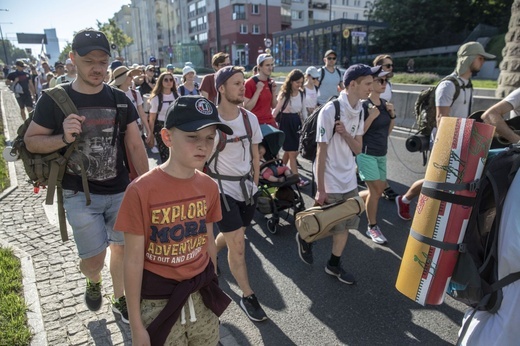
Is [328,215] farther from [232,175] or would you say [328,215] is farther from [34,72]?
[34,72]

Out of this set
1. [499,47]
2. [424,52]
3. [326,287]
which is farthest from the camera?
[424,52]

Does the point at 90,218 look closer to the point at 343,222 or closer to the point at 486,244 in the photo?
the point at 343,222

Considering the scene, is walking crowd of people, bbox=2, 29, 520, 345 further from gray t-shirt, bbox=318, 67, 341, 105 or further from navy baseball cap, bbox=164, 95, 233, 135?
gray t-shirt, bbox=318, 67, 341, 105

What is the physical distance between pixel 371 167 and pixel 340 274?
1451 mm

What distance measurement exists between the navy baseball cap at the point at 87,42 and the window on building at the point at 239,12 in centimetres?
5887

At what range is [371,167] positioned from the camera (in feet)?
15.0

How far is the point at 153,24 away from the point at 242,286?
95438 mm

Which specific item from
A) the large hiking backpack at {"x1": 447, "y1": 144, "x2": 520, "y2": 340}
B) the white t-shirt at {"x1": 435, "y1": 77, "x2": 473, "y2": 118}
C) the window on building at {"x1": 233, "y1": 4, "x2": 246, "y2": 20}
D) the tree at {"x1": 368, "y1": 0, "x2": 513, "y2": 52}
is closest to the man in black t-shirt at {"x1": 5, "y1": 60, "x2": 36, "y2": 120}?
the white t-shirt at {"x1": 435, "y1": 77, "x2": 473, "y2": 118}

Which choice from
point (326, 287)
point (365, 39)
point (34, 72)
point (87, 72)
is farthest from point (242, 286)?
point (365, 39)

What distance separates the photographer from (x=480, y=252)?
1932 millimetres

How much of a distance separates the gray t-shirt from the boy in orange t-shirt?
638 cm

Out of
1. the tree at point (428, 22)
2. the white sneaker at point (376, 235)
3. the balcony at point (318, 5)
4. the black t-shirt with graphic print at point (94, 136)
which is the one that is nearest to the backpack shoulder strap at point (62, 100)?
the black t-shirt with graphic print at point (94, 136)

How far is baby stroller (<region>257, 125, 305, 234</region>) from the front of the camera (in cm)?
494

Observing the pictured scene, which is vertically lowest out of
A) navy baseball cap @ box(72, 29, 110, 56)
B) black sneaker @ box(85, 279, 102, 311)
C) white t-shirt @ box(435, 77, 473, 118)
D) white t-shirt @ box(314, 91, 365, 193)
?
black sneaker @ box(85, 279, 102, 311)
